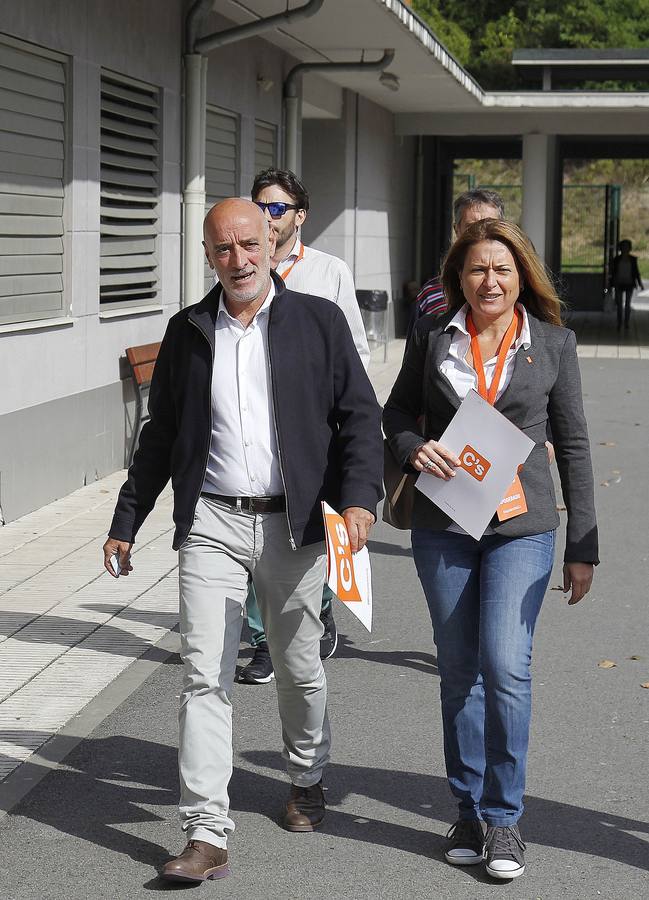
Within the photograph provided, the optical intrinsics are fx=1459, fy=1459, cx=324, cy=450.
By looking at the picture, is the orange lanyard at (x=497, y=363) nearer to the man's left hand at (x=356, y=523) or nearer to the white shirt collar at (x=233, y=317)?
the man's left hand at (x=356, y=523)

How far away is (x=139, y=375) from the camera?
11578mm

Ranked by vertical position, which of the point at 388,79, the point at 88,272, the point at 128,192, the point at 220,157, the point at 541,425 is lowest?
the point at 541,425

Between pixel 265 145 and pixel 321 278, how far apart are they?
1145 centimetres

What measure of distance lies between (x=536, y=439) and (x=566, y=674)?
7.48 ft

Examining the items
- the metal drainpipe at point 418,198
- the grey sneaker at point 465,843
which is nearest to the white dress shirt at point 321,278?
the grey sneaker at point 465,843

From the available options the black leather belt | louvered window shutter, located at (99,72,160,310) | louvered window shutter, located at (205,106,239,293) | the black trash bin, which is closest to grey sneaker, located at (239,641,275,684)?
the black leather belt

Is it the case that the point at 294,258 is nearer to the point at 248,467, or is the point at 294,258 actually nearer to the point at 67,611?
the point at 248,467

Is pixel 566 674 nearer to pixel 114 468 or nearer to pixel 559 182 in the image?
pixel 114 468

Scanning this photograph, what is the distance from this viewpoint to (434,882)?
13.0 feet

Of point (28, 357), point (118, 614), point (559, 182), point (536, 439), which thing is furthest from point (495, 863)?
point (559, 182)

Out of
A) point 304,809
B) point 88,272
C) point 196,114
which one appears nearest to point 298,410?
point 304,809

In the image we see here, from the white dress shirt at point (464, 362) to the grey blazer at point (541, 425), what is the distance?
2cm

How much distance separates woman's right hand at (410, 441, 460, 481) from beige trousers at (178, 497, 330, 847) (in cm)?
42

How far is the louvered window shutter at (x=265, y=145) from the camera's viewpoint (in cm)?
1638
